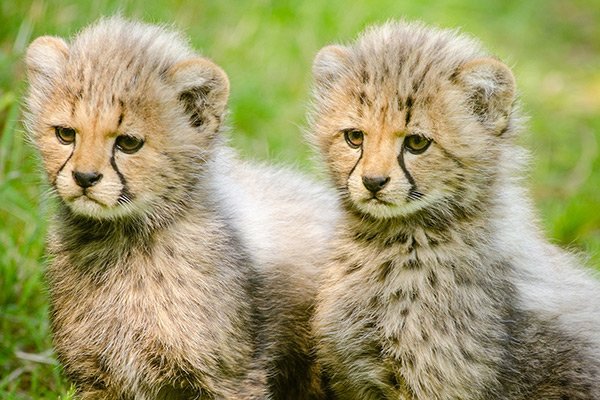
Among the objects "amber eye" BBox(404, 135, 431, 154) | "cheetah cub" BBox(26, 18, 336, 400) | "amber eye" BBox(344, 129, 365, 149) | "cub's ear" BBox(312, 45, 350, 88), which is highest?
"cub's ear" BBox(312, 45, 350, 88)

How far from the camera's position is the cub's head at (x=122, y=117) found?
448cm

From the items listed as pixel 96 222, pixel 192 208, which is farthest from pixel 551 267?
pixel 96 222

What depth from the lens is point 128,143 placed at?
4527mm

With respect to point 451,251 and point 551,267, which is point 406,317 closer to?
point 451,251

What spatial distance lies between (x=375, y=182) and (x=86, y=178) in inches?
45.5

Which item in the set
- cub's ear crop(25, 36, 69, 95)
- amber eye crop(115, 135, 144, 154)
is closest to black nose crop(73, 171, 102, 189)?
amber eye crop(115, 135, 144, 154)

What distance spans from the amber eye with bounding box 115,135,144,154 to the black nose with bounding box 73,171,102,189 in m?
0.16

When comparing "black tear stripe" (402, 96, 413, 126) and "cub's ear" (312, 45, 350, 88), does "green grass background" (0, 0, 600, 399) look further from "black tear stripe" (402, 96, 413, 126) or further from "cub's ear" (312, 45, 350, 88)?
"black tear stripe" (402, 96, 413, 126)

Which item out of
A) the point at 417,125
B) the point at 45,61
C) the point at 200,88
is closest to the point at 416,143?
Result: the point at 417,125

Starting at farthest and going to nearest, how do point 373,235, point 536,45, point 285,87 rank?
point 536,45 < point 285,87 < point 373,235

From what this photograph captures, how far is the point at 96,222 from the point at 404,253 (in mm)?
1340

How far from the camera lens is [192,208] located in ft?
15.8

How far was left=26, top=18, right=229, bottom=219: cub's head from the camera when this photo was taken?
4480mm

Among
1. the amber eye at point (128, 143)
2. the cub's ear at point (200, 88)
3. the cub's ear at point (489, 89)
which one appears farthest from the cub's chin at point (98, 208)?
the cub's ear at point (489, 89)
